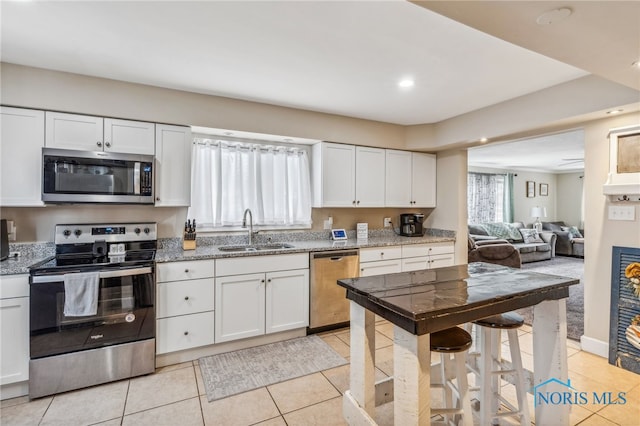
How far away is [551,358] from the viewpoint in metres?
1.81

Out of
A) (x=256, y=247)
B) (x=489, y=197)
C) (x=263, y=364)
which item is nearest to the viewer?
(x=263, y=364)

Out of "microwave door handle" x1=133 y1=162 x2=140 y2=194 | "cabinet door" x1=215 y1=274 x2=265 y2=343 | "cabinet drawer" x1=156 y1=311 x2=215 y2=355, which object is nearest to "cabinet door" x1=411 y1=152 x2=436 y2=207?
"cabinet door" x1=215 y1=274 x2=265 y2=343

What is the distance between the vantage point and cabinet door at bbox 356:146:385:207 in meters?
3.92

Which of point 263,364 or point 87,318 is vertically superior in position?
point 87,318

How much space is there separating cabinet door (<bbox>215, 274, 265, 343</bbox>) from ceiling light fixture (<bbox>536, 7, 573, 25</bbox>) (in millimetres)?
2669

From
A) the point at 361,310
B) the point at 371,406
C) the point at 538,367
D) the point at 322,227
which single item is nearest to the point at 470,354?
the point at 538,367

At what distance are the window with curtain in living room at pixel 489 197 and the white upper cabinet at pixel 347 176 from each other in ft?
15.3

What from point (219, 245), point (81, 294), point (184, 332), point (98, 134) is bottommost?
point (184, 332)

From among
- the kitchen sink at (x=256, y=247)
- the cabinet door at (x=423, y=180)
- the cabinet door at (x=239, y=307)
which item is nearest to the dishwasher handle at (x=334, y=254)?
the kitchen sink at (x=256, y=247)

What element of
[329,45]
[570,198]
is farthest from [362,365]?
[570,198]

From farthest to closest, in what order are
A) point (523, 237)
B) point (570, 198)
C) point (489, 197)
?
point (570, 198), point (489, 197), point (523, 237)

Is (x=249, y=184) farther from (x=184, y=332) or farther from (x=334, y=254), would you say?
(x=184, y=332)

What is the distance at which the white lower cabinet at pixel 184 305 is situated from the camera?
8.42 ft

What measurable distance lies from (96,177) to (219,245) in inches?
50.1
